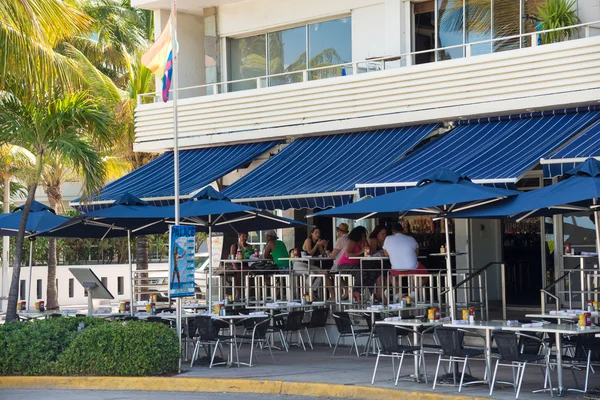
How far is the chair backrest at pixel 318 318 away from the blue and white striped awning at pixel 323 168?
1.84 meters

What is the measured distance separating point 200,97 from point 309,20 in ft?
9.51

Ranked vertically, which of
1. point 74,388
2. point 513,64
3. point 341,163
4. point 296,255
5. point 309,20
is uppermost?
point 309,20

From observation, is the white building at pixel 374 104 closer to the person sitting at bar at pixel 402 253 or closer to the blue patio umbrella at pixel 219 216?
the blue patio umbrella at pixel 219 216

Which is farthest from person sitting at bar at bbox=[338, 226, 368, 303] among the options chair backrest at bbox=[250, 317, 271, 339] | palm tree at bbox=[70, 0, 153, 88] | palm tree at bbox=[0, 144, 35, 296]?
palm tree at bbox=[70, 0, 153, 88]

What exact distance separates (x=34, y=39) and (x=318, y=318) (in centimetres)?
659

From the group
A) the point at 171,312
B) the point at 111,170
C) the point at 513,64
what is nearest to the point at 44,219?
the point at 171,312

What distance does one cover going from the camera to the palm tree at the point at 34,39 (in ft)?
49.9

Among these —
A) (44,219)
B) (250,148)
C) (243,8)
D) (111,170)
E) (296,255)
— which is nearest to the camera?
(44,219)

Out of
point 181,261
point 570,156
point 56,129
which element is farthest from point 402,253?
point 56,129

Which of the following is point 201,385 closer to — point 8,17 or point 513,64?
point 8,17

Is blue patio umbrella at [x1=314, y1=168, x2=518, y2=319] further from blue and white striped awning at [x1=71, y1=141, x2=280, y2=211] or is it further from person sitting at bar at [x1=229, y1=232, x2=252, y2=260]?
person sitting at bar at [x1=229, y1=232, x2=252, y2=260]

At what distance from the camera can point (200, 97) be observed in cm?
2284

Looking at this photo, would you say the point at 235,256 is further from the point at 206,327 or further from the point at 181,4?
the point at 206,327

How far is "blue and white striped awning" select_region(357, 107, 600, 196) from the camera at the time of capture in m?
15.8
